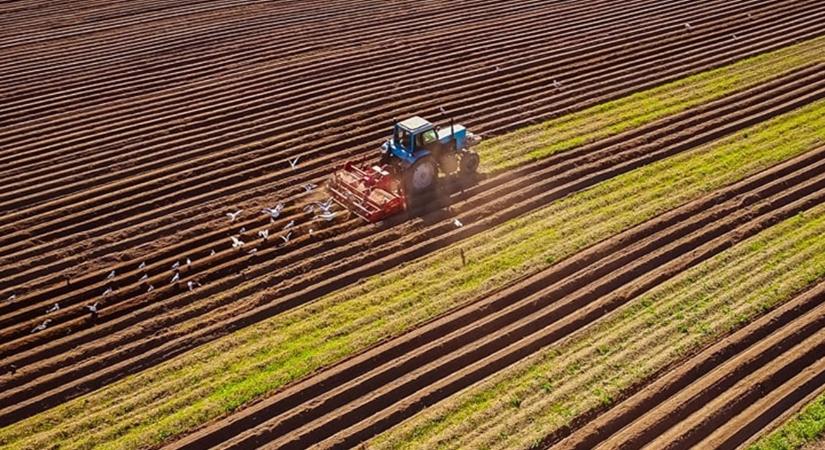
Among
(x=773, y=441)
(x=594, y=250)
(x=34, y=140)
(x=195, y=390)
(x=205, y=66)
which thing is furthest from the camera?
(x=205, y=66)

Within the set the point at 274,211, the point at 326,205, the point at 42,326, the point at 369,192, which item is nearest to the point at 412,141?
the point at 369,192

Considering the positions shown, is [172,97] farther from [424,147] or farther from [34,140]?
[424,147]

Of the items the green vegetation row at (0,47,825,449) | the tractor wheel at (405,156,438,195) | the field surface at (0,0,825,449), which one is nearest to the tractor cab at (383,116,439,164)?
the tractor wheel at (405,156,438,195)

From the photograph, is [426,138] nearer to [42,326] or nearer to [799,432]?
[42,326]

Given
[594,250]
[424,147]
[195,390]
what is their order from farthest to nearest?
1. [424,147]
2. [594,250]
3. [195,390]

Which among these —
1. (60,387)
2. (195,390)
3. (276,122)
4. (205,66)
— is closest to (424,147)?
(276,122)

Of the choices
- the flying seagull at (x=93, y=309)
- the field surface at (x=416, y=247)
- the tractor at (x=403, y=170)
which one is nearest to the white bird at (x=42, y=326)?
the field surface at (x=416, y=247)

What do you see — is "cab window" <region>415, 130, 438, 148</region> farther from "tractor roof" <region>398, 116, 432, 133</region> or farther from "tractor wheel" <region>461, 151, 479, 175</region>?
"tractor wheel" <region>461, 151, 479, 175</region>
